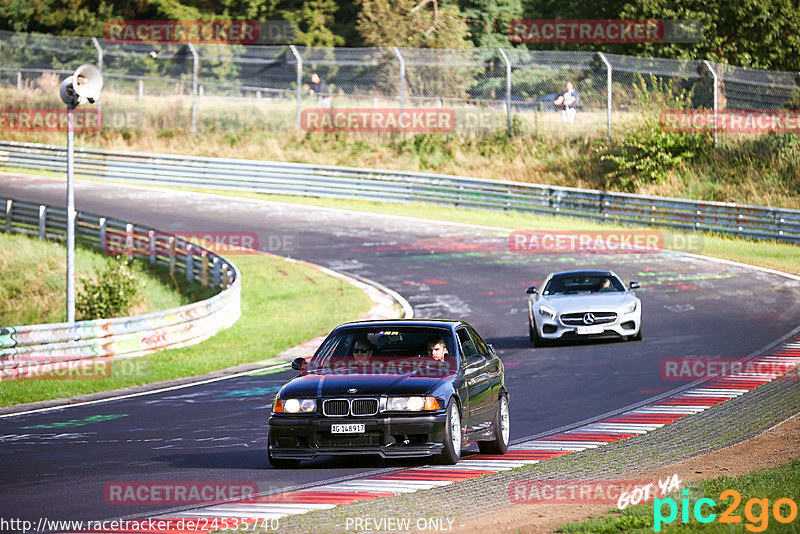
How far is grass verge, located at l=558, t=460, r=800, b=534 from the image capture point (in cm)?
739

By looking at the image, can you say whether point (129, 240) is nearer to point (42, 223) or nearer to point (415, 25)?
point (42, 223)

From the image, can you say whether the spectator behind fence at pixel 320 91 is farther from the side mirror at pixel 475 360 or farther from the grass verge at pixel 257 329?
the side mirror at pixel 475 360

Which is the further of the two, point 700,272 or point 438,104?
point 438,104

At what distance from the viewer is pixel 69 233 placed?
63.5ft

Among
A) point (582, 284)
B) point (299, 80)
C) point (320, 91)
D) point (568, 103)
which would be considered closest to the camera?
point (582, 284)

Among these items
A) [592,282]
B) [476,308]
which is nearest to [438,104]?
[476,308]

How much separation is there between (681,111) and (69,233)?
1035 inches

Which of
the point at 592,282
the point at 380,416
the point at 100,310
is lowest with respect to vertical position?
the point at 100,310

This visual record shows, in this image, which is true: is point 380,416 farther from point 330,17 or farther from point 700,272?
point 330,17

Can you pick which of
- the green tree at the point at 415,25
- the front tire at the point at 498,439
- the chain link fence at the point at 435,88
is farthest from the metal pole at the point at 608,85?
the front tire at the point at 498,439

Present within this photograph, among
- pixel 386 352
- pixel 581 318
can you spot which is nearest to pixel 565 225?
pixel 581 318

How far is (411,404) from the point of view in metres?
10.2

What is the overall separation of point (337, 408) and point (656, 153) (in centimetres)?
3261

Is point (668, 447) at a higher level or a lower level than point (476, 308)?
higher
